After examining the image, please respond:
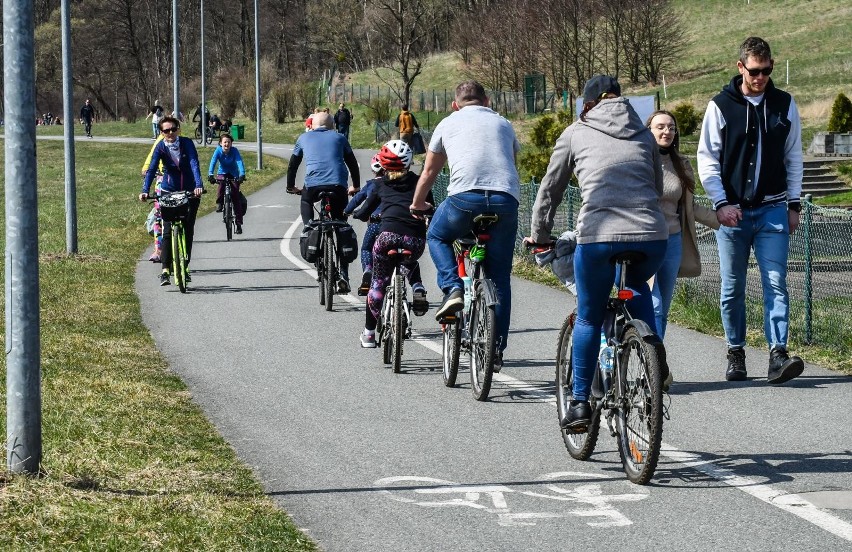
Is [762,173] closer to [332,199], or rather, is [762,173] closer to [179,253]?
[332,199]

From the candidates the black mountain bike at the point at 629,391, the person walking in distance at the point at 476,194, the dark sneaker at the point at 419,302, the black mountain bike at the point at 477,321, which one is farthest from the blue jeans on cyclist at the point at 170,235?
the black mountain bike at the point at 629,391

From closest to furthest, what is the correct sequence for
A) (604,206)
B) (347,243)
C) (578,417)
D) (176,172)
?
1. (604,206)
2. (578,417)
3. (347,243)
4. (176,172)

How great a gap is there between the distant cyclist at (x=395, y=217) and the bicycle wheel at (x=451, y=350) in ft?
1.65

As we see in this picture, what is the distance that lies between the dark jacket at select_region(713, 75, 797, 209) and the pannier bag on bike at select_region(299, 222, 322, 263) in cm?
559

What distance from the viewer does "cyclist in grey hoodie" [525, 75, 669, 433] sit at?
690 centimetres

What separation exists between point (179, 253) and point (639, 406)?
33.1ft

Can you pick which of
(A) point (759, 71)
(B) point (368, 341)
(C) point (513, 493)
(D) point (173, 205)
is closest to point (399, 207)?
(B) point (368, 341)

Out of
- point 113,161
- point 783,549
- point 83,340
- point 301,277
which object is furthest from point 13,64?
point 113,161

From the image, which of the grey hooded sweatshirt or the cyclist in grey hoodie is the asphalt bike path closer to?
the cyclist in grey hoodie

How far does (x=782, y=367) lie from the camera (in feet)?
30.7

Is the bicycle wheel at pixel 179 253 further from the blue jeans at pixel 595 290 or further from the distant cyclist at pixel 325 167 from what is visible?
the blue jeans at pixel 595 290

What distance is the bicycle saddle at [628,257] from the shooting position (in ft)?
22.7

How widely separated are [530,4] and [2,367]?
71675mm

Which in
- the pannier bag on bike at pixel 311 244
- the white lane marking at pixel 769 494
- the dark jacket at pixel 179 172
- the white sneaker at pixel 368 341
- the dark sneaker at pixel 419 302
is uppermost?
the dark jacket at pixel 179 172
